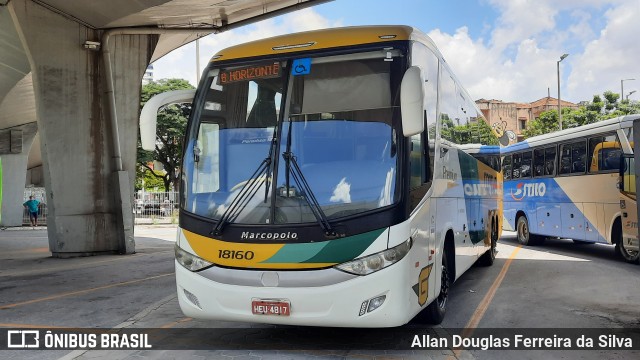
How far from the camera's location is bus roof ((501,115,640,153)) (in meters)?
12.4

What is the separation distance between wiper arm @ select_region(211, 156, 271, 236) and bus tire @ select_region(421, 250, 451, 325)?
2.66 m

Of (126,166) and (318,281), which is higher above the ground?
(126,166)

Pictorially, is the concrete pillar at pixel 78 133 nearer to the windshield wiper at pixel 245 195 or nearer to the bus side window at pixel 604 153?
the windshield wiper at pixel 245 195

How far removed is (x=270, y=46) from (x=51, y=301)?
5.77m

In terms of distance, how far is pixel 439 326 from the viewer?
6652mm

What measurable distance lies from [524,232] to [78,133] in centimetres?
1399

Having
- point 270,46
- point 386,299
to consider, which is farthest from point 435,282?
point 270,46

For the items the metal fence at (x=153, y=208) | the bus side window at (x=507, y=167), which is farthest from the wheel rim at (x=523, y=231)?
the metal fence at (x=153, y=208)

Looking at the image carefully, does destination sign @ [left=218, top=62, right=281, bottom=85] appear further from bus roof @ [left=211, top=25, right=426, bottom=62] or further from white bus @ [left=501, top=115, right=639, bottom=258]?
white bus @ [left=501, top=115, right=639, bottom=258]

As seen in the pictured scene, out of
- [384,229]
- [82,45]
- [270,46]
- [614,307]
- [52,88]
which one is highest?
[82,45]

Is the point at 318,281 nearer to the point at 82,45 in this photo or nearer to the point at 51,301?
the point at 51,301

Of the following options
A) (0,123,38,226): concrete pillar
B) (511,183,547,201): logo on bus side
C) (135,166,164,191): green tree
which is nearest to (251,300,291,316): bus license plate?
(511,183,547,201): logo on bus side

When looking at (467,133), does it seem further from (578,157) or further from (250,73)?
(578,157)

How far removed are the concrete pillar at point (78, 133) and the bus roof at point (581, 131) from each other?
12.4 m
